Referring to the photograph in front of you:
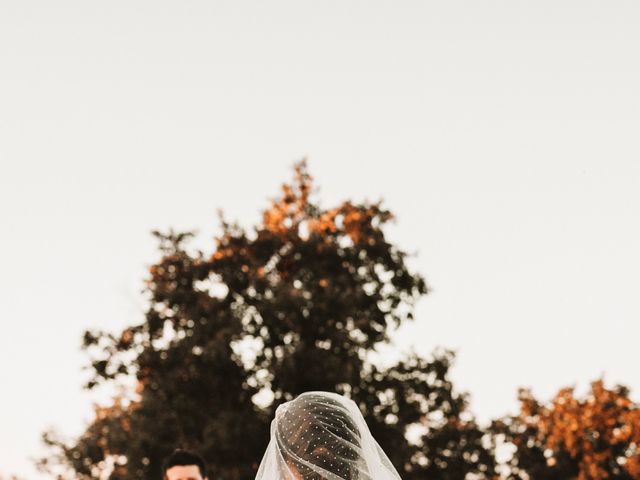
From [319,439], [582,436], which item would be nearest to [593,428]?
[582,436]

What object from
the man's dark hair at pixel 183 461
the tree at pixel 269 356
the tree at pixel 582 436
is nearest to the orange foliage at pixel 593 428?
the tree at pixel 582 436

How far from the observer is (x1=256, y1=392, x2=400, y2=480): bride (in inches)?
128

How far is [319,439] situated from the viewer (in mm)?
3326

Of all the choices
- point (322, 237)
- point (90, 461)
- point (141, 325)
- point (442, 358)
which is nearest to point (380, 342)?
point (442, 358)

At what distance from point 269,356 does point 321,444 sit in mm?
16925

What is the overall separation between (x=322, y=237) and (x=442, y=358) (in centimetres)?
521

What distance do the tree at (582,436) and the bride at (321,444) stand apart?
836 inches

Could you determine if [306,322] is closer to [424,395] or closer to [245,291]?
[245,291]

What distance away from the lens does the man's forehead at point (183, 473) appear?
6.38 metres

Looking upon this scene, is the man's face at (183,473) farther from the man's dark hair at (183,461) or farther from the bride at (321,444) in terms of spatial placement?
the bride at (321,444)

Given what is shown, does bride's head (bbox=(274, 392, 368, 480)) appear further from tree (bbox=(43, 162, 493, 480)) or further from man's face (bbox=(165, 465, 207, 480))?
tree (bbox=(43, 162, 493, 480))

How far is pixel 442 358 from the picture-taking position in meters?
21.1

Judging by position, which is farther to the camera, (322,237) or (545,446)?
(545,446)

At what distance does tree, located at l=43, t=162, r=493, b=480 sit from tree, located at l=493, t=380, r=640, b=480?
4850 millimetres
